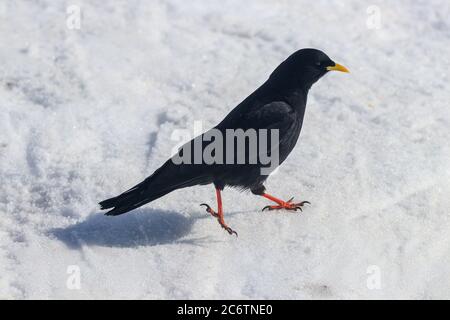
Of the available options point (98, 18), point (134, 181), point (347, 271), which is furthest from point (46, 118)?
point (347, 271)

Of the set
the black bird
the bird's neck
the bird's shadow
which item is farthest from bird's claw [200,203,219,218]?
the bird's neck

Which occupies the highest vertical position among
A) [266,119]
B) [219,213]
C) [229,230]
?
[266,119]

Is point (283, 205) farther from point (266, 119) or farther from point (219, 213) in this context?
point (266, 119)

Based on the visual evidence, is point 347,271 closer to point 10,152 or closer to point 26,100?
point 10,152

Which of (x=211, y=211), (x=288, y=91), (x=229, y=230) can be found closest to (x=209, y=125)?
(x=288, y=91)
